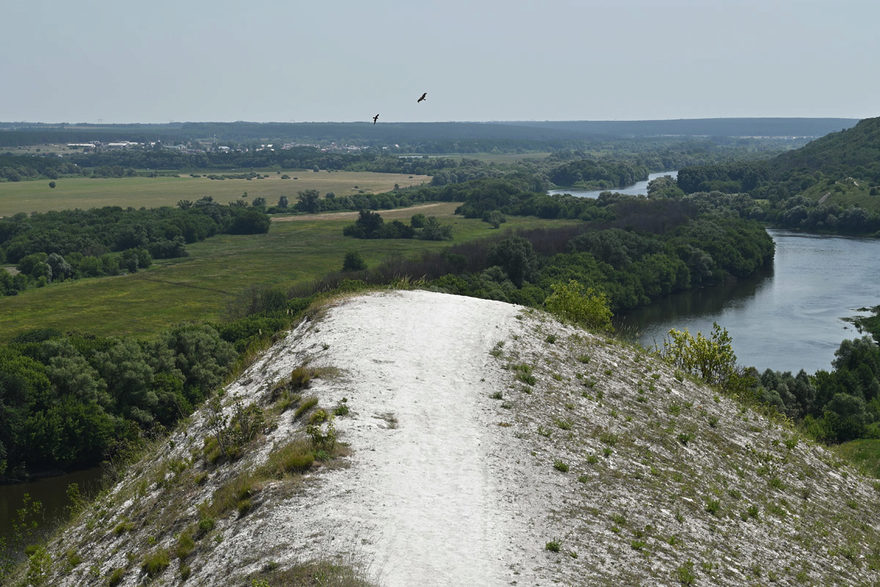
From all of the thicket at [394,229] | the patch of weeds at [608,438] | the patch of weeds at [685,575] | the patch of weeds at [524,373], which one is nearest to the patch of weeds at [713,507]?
the patch of weeds at [608,438]

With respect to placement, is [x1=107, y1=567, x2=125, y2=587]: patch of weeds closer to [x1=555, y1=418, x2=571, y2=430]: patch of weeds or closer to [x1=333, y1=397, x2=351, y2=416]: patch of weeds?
[x1=333, y1=397, x2=351, y2=416]: patch of weeds

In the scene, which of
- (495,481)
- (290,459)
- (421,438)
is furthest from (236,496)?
(495,481)

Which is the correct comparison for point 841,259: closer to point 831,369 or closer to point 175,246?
point 831,369

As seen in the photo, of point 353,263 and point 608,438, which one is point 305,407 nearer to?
point 608,438

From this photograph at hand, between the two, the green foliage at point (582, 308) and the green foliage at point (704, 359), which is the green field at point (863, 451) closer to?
the green foliage at point (704, 359)

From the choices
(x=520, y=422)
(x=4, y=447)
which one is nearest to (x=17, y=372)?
(x=4, y=447)

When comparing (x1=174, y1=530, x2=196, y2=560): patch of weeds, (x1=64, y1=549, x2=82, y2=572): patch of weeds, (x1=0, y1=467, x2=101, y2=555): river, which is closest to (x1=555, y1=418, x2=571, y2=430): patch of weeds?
(x1=174, y1=530, x2=196, y2=560): patch of weeds

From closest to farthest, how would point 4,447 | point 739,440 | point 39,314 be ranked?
point 739,440 < point 4,447 < point 39,314
